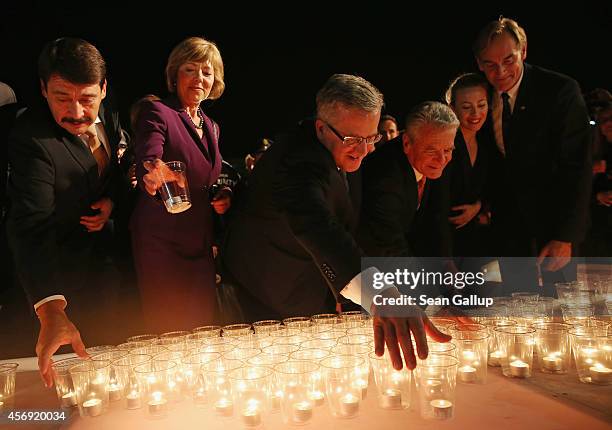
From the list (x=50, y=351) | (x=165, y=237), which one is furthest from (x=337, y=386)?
(x=165, y=237)

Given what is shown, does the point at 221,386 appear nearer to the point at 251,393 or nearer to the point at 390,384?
the point at 251,393

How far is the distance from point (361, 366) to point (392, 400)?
Answer: 0.43 feet

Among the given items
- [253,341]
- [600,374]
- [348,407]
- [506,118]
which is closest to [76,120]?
[253,341]

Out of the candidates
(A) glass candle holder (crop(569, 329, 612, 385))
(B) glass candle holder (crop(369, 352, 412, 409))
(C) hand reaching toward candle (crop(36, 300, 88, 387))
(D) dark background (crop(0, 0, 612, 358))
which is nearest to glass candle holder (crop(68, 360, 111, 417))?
(C) hand reaching toward candle (crop(36, 300, 88, 387))

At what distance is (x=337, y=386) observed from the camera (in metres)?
1.46

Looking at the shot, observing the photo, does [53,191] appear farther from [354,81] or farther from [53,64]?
[354,81]

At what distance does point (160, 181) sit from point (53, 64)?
2.27 ft

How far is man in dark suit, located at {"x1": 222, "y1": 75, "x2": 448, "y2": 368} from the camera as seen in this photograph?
1.70 m

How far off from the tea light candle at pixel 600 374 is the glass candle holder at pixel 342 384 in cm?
80

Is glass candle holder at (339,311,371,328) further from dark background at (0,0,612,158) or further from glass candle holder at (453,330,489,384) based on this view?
dark background at (0,0,612,158)

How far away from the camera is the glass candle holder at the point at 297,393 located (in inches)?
56.4

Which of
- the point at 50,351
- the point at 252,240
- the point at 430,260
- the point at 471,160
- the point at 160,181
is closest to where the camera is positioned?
the point at 50,351

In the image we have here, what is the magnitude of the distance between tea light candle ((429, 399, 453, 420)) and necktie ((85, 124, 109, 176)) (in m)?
2.17

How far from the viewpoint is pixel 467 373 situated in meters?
1.69
